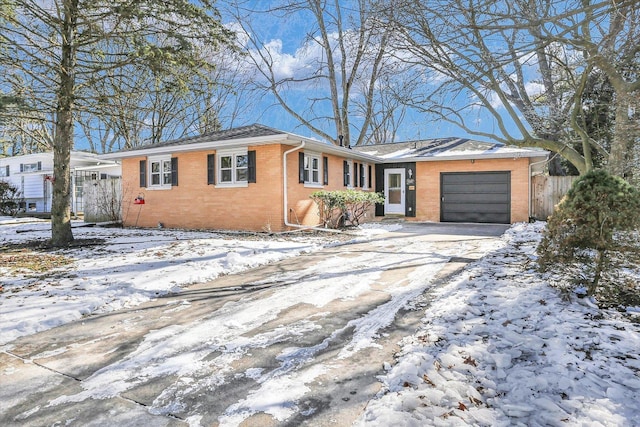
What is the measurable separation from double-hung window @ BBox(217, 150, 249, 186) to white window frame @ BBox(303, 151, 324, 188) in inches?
70.6

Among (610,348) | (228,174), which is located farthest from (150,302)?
(228,174)

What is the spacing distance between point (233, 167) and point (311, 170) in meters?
2.40

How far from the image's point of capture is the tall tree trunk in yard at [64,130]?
7.28m

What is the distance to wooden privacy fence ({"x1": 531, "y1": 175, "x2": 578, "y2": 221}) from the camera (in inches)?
540

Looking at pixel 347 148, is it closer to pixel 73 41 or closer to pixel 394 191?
pixel 394 191

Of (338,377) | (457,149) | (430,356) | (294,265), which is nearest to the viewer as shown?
(338,377)

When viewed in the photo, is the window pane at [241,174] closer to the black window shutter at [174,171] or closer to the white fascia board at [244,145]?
the white fascia board at [244,145]

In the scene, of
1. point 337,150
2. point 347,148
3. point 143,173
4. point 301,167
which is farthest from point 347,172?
point 143,173

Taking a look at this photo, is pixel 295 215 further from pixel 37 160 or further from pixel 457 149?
pixel 37 160

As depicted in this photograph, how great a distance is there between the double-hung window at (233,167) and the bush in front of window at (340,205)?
7.02 feet

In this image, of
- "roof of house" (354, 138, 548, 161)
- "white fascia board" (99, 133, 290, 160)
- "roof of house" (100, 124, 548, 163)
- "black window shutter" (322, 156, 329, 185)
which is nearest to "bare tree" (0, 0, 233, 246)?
"white fascia board" (99, 133, 290, 160)

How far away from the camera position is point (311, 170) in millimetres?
11938

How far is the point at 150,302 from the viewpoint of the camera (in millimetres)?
4137

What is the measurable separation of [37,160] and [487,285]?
83.3ft
